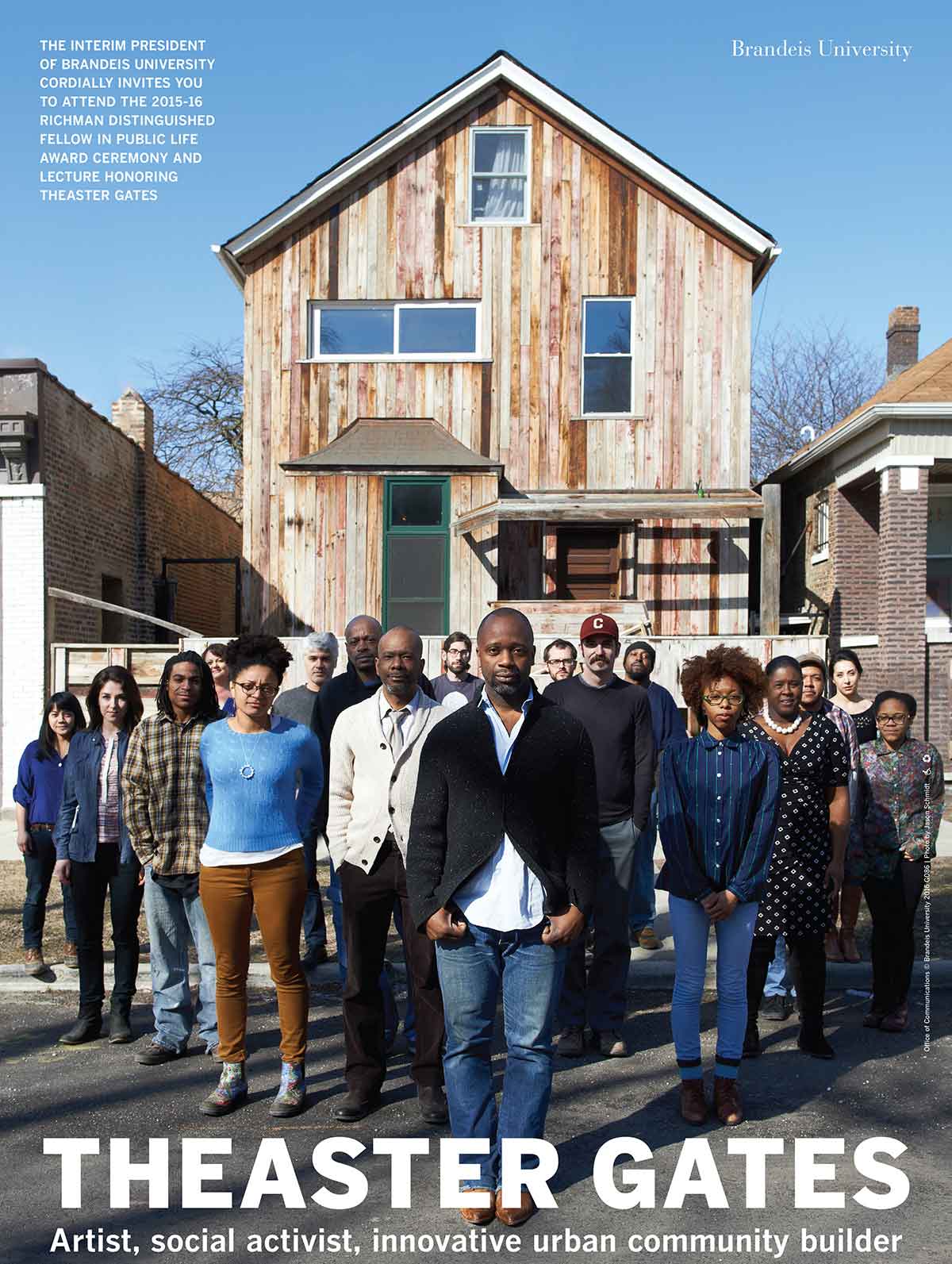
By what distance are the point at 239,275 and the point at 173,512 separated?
5913 millimetres

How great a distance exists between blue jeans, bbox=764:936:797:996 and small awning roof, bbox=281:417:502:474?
9.69m

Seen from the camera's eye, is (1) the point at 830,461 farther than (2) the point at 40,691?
Yes

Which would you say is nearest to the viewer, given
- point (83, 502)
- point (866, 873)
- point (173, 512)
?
point (866, 873)

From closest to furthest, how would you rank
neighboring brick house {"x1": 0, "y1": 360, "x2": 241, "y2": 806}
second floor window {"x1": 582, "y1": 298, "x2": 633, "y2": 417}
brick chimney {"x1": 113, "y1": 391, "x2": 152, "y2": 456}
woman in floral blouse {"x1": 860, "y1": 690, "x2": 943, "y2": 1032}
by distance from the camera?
woman in floral blouse {"x1": 860, "y1": 690, "x2": 943, "y2": 1032} → neighboring brick house {"x1": 0, "y1": 360, "x2": 241, "y2": 806} → second floor window {"x1": 582, "y1": 298, "x2": 633, "y2": 417} → brick chimney {"x1": 113, "y1": 391, "x2": 152, "y2": 456}

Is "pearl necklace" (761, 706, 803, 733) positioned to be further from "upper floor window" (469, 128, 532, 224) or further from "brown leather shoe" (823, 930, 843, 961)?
"upper floor window" (469, 128, 532, 224)

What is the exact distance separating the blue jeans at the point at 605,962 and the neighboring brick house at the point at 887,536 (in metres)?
9.70

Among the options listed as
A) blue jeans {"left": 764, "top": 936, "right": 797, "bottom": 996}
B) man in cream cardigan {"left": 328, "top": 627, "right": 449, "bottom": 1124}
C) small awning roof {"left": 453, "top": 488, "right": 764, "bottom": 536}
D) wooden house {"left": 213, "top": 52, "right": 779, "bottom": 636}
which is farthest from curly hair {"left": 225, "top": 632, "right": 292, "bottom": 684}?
wooden house {"left": 213, "top": 52, "right": 779, "bottom": 636}

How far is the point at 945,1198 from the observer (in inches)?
166

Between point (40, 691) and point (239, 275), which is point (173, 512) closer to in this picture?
point (239, 275)

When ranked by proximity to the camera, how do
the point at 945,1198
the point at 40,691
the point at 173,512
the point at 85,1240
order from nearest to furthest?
1. the point at 85,1240
2. the point at 945,1198
3. the point at 40,691
4. the point at 173,512

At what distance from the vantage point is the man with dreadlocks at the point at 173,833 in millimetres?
5715

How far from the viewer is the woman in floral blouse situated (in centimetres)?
635

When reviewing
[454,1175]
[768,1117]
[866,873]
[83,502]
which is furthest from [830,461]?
[454,1175]

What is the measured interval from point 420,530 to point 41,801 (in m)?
8.84
